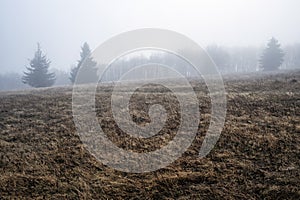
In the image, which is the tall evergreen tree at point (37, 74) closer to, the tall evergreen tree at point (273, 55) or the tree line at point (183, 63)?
the tree line at point (183, 63)

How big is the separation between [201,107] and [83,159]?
26.6ft

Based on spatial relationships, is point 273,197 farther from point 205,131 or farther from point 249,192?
point 205,131

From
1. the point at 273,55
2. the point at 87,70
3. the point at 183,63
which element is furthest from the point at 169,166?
the point at 183,63

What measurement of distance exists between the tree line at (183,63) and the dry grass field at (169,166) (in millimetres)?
34885

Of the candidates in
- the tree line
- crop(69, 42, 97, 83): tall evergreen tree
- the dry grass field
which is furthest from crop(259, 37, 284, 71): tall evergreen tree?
the dry grass field

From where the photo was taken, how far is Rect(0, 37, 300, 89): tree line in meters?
50.6

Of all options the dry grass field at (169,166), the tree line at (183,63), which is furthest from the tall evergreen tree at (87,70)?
the dry grass field at (169,166)

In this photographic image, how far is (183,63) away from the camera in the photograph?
311 feet

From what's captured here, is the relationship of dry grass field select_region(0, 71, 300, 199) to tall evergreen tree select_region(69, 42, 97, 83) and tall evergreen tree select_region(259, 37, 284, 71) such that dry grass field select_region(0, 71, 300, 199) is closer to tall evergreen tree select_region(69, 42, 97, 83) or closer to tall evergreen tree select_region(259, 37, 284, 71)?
tall evergreen tree select_region(69, 42, 97, 83)

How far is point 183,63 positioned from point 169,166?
281 ft

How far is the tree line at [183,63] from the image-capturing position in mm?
50562

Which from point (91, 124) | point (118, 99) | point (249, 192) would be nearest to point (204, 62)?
point (118, 99)

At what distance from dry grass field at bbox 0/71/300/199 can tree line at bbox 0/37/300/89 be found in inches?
1373

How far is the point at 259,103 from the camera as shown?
17219mm
